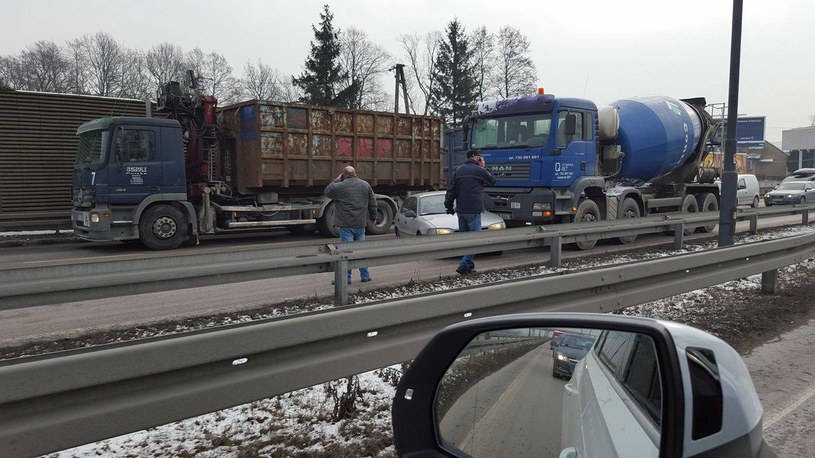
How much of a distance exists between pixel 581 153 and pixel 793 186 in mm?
24023

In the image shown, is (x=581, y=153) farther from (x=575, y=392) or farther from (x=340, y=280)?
(x=575, y=392)

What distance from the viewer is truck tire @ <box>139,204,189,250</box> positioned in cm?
1257

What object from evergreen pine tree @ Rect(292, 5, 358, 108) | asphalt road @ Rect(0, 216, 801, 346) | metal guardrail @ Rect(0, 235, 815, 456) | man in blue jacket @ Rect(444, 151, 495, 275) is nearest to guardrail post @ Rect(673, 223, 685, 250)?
asphalt road @ Rect(0, 216, 801, 346)

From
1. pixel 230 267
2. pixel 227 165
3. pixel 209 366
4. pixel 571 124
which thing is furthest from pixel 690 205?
pixel 209 366

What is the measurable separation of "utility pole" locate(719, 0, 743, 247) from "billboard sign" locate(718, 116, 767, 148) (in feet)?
203

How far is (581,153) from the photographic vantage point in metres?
12.1

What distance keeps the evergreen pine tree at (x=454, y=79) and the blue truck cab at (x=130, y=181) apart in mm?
37719

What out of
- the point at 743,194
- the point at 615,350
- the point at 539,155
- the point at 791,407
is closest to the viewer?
the point at 615,350

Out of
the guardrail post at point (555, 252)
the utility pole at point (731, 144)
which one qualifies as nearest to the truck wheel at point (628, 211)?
the utility pole at point (731, 144)

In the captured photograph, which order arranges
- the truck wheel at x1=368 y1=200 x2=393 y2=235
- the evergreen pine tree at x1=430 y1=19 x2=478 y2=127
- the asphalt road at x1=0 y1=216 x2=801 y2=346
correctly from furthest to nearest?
the evergreen pine tree at x1=430 y1=19 x2=478 y2=127
the truck wheel at x1=368 y1=200 x2=393 y2=235
the asphalt road at x1=0 y1=216 x2=801 y2=346

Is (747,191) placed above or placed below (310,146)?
below

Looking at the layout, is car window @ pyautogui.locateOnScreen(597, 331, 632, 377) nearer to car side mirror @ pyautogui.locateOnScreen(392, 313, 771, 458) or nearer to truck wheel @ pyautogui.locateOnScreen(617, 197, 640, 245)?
car side mirror @ pyautogui.locateOnScreen(392, 313, 771, 458)

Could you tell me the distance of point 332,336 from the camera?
2.74 metres

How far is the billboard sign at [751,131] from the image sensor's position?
63562 mm
